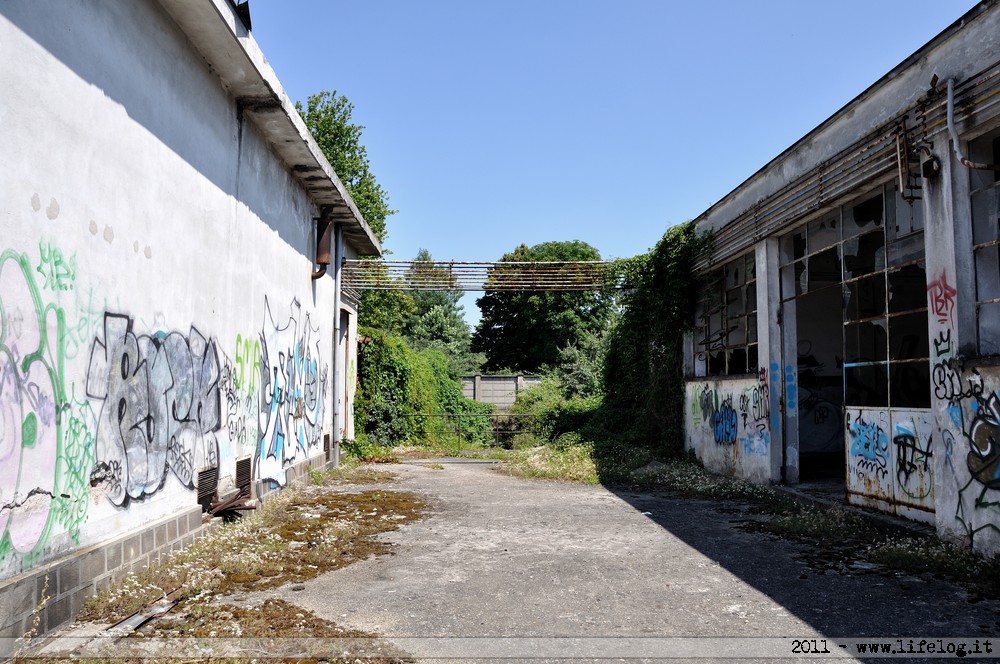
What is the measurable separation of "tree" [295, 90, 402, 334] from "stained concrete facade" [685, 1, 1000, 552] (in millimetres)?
17874

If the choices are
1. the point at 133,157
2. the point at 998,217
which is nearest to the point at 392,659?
the point at 133,157

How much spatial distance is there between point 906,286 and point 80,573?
8731mm

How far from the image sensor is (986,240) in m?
6.52

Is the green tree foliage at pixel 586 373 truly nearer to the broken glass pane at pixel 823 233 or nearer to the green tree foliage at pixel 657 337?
the green tree foliage at pixel 657 337

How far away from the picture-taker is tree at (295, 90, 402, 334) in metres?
27.3

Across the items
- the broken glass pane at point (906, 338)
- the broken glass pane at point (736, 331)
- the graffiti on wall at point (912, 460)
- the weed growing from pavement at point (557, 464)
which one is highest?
the broken glass pane at point (736, 331)

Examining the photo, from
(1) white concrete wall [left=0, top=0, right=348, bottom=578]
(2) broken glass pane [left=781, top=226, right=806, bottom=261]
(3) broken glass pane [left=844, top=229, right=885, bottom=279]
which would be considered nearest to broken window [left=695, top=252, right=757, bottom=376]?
(2) broken glass pane [left=781, top=226, right=806, bottom=261]

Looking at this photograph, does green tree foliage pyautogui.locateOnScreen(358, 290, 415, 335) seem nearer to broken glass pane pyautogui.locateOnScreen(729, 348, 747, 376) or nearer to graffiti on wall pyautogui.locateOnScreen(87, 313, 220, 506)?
broken glass pane pyautogui.locateOnScreen(729, 348, 747, 376)

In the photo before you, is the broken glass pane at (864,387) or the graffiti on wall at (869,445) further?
the broken glass pane at (864,387)

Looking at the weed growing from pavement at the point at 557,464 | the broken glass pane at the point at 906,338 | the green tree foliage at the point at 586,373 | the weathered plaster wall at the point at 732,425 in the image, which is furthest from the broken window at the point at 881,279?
the green tree foliage at the point at 586,373

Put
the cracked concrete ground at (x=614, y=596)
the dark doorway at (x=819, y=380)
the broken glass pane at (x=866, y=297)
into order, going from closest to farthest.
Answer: the cracked concrete ground at (x=614, y=596) → the broken glass pane at (x=866, y=297) → the dark doorway at (x=819, y=380)

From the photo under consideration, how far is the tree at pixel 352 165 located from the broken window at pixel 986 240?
75.0 ft

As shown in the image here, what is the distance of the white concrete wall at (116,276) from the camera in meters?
4.18

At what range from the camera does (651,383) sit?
15586 mm
